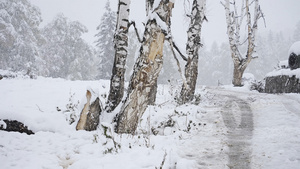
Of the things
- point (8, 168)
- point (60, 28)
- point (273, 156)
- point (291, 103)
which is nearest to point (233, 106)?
point (291, 103)

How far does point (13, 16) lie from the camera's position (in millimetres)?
22562

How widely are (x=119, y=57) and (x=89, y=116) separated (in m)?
1.39

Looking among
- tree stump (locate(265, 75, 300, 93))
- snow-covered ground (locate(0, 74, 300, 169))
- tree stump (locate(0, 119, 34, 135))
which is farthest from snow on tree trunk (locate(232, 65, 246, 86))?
tree stump (locate(0, 119, 34, 135))

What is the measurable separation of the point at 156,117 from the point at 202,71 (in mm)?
57387

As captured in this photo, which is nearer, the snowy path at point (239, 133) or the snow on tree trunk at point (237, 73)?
the snowy path at point (239, 133)

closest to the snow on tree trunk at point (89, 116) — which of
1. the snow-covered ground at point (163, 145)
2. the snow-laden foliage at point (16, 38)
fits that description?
the snow-covered ground at point (163, 145)

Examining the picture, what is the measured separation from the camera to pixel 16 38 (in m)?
21.7

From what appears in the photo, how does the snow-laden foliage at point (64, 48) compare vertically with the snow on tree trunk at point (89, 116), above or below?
above

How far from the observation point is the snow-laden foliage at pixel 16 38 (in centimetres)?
2084

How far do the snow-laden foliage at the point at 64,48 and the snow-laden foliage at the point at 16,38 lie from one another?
15.0 ft

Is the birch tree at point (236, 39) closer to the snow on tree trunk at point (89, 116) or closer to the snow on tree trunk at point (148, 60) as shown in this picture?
the snow on tree trunk at point (148, 60)

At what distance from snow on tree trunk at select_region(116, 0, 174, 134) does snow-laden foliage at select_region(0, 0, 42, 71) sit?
70.4 feet

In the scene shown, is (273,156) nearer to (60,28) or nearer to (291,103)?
(291,103)

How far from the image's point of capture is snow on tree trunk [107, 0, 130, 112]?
168 inches
